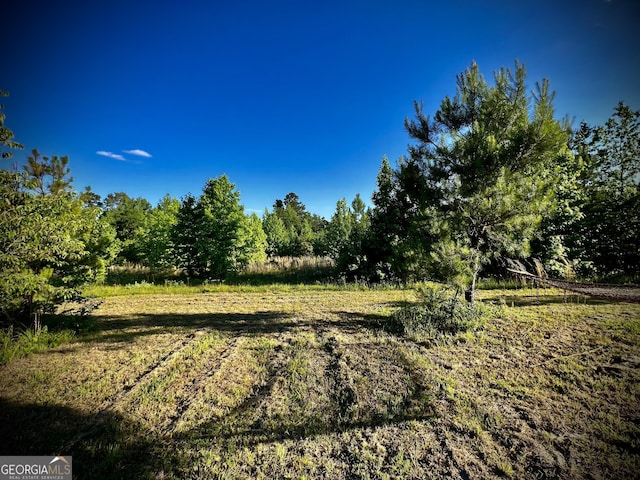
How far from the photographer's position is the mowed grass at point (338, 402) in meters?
2.70

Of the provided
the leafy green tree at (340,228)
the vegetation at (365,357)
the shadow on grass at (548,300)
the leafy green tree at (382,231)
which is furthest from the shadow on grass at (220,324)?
the leafy green tree at (340,228)

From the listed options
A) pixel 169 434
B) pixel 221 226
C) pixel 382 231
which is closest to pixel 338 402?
pixel 169 434

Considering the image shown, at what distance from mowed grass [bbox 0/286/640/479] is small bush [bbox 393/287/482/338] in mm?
355

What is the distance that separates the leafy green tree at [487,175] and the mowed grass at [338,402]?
2.14 metres

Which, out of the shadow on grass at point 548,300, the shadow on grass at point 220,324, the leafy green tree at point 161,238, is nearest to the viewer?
the shadow on grass at point 220,324

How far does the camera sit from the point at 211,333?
6.91 m

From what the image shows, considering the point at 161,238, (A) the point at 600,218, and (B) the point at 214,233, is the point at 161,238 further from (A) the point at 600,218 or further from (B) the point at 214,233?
(A) the point at 600,218

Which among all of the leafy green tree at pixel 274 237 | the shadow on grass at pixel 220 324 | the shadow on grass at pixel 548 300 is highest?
the leafy green tree at pixel 274 237

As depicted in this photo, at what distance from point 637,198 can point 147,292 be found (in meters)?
25.3

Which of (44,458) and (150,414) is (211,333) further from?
(44,458)

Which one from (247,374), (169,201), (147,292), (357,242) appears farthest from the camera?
(169,201)

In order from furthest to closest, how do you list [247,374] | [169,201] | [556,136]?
[169,201]
[556,136]
[247,374]

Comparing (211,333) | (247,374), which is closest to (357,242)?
(211,333)

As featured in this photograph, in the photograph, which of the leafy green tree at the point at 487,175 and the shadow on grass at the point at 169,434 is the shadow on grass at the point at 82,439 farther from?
the leafy green tree at the point at 487,175
